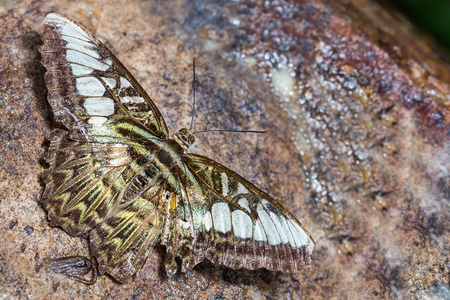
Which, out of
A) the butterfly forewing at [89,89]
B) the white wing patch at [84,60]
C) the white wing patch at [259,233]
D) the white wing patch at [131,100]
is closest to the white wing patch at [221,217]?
the white wing patch at [259,233]

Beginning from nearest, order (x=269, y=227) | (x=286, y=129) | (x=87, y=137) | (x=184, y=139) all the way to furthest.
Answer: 1. (x=269, y=227)
2. (x=87, y=137)
3. (x=184, y=139)
4. (x=286, y=129)

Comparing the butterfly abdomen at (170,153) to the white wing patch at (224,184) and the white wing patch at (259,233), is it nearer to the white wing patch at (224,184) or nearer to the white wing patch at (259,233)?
the white wing patch at (224,184)

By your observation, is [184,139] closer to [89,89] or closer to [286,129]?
[89,89]

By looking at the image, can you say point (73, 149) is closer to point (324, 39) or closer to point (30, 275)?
point (30, 275)

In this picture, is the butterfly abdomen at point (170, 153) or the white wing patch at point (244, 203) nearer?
the white wing patch at point (244, 203)

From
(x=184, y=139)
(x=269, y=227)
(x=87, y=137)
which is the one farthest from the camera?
(x=184, y=139)

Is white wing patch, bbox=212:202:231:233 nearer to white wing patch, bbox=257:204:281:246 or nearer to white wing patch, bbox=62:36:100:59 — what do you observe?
white wing patch, bbox=257:204:281:246

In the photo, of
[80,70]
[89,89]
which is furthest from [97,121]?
[80,70]
